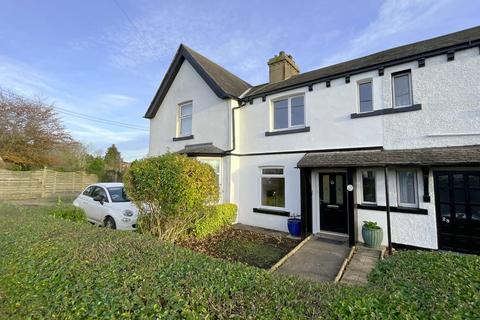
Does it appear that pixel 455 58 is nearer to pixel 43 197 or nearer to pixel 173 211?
pixel 173 211

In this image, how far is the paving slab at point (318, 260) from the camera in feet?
19.5

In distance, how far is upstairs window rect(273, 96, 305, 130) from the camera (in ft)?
33.0

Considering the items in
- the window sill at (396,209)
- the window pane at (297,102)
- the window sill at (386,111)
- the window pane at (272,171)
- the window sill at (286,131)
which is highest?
the window pane at (297,102)

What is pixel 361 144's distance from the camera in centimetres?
838

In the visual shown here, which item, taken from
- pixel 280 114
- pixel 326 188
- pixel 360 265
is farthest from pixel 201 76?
pixel 360 265

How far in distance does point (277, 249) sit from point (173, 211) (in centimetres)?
355

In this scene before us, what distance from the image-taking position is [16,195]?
18.5 m

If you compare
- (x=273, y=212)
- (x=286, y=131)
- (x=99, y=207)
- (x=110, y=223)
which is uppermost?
(x=286, y=131)

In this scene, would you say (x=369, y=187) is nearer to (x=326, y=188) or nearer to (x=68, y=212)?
(x=326, y=188)

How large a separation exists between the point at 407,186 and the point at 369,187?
1073 mm

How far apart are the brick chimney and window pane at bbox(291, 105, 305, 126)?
3241 millimetres

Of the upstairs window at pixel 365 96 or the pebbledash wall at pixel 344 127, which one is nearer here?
the pebbledash wall at pixel 344 127

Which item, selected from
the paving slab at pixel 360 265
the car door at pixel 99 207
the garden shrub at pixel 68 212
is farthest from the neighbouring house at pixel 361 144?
the garden shrub at pixel 68 212

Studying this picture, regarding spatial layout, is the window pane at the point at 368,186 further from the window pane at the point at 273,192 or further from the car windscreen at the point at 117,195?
the car windscreen at the point at 117,195
